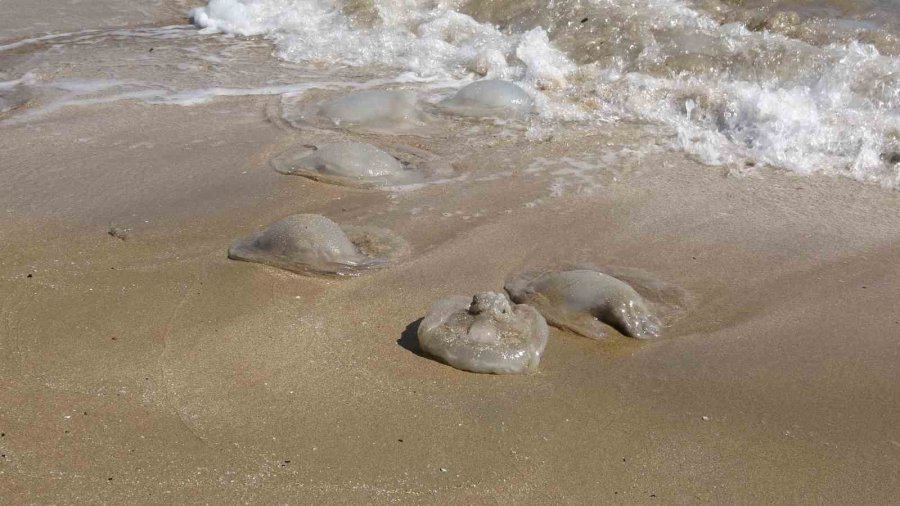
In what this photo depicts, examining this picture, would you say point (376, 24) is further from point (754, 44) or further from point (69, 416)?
point (69, 416)

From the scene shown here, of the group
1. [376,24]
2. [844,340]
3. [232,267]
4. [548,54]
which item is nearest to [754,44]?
[548,54]

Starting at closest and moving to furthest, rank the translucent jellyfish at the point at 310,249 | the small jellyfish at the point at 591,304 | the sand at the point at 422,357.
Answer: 1. the sand at the point at 422,357
2. the small jellyfish at the point at 591,304
3. the translucent jellyfish at the point at 310,249

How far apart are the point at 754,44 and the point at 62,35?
532 centimetres

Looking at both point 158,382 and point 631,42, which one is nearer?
point 158,382

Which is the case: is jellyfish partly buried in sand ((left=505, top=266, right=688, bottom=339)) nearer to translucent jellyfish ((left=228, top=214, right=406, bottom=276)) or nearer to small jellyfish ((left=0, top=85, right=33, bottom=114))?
translucent jellyfish ((left=228, top=214, right=406, bottom=276))

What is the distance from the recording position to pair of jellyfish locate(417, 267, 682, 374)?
2.79 meters

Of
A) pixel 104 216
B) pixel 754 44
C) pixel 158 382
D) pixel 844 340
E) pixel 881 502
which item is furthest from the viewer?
pixel 754 44

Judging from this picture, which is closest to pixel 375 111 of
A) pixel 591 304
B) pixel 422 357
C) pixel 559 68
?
pixel 559 68

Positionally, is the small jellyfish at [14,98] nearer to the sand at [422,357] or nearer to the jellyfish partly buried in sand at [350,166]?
the sand at [422,357]

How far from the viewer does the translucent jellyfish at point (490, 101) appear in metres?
5.32

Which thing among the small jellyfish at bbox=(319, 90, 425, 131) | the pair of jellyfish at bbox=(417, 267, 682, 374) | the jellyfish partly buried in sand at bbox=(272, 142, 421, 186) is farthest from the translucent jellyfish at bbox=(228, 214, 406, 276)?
the small jellyfish at bbox=(319, 90, 425, 131)

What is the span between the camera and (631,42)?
21.1 ft

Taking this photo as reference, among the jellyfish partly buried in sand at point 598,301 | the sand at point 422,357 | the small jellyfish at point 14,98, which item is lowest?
the small jellyfish at point 14,98

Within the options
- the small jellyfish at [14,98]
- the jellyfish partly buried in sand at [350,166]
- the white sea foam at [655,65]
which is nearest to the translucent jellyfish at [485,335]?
the jellyfish partly buried in sand at [350,166]
